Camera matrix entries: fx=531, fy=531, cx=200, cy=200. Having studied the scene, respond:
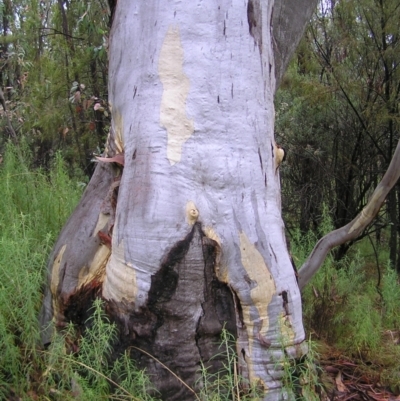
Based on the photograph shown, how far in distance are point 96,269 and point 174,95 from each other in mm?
1018

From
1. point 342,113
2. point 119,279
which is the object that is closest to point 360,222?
point 119,279

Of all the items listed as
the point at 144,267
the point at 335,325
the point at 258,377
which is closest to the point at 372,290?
the point at 335,325

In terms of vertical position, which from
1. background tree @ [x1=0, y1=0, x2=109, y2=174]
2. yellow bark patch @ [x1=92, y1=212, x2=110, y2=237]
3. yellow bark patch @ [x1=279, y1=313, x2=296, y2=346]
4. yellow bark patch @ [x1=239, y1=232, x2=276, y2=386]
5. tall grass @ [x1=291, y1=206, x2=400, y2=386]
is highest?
background tree @ [x1=0, y1=0, x2=109, y2=174]

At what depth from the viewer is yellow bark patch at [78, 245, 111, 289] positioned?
2.83 meters

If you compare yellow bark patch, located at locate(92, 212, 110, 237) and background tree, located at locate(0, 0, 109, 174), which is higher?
background tree, located at locate(0, 0, 109, 174)

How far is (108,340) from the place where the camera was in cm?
257

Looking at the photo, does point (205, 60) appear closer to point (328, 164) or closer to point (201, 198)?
point (201, 198)

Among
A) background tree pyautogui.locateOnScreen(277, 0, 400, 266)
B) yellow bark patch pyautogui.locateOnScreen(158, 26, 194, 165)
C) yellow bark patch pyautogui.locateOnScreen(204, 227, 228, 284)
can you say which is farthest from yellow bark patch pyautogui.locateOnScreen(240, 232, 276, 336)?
background tree pyautogui.locateOnScreen(277, 0, 400, 266)

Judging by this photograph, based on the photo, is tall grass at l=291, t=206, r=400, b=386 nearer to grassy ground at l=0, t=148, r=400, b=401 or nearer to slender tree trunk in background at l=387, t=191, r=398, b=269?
grassy ground at l=0, t=148, r=400, b=401

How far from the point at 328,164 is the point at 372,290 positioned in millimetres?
2751

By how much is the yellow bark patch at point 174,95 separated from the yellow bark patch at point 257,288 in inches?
21.0

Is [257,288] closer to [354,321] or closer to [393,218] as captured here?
[354,321]

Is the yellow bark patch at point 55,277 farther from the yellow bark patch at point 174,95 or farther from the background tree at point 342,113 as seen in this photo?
the background tree at point 342,113

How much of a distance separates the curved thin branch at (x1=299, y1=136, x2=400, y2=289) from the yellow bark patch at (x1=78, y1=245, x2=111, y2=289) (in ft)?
4.43
